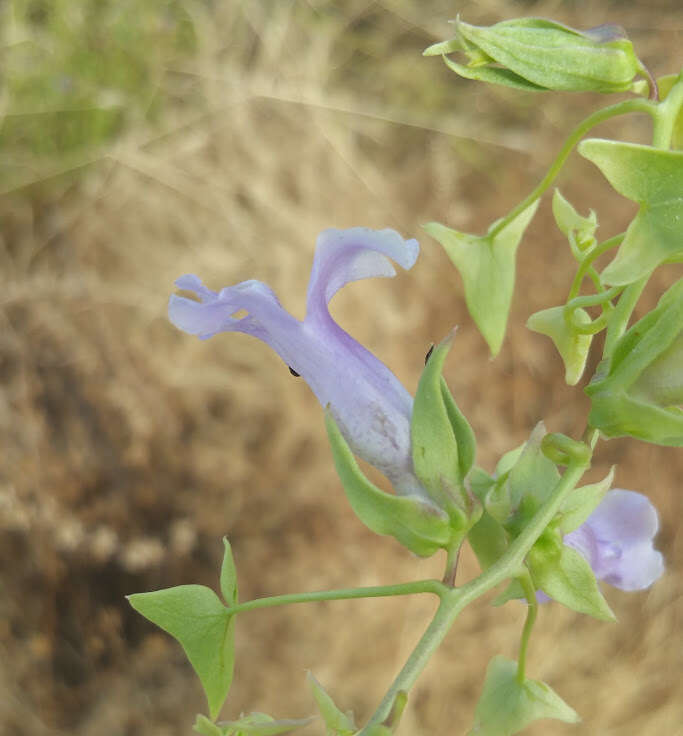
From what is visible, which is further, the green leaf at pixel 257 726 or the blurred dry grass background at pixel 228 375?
the blurred dry grass background at pixel 228 375

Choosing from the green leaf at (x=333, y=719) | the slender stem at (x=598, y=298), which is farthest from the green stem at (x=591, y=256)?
the green leaf at (x=333, y=719)

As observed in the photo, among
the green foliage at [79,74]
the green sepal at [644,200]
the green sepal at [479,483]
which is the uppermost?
the green sepal at [644,200]

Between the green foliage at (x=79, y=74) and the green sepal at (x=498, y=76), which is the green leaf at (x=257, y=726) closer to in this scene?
the green sepal at (x=498, y=76)

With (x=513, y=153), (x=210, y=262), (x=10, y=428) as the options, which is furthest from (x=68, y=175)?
(x=513, y=153)

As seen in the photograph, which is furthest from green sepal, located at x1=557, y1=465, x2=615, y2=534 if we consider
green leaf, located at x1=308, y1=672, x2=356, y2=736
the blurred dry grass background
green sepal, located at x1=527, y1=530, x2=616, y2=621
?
the blurred dry grass background

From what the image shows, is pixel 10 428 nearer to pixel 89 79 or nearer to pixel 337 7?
pixel 89 79

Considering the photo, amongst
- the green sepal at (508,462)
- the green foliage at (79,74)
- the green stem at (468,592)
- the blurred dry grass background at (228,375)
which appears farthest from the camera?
the green foliage at (79,74)
